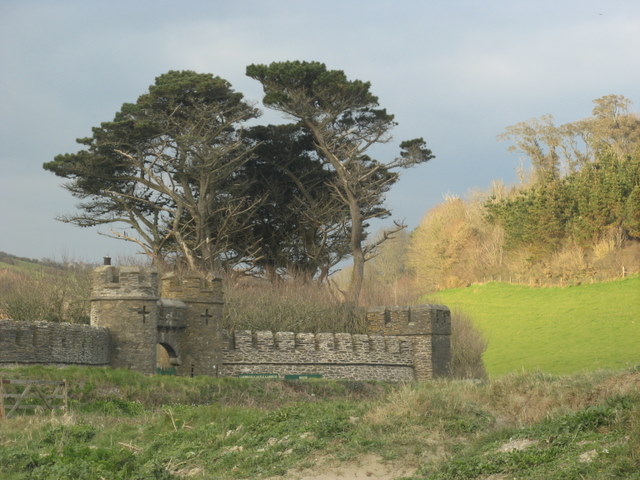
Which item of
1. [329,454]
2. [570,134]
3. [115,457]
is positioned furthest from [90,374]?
[570,134]

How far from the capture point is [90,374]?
686 inches

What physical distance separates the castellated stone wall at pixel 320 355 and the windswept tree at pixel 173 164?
8871 millimetres

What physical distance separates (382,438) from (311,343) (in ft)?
45.2

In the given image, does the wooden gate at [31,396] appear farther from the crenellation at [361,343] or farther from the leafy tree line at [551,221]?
the leafy tree line at [551,221]

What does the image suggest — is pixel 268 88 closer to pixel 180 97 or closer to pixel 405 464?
pixel 180 97

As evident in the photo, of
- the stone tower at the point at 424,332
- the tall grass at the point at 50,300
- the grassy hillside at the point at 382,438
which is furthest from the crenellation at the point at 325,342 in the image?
the grassy hillside at the point at 382,438

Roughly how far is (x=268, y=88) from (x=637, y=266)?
24256mm

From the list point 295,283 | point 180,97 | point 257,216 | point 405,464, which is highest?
point 180,97

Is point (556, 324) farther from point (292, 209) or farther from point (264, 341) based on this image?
point (264, 341)

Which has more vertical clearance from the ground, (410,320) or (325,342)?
(410,320)

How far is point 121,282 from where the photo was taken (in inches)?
787

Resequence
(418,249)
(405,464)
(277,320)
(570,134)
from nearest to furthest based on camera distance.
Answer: (405,464) < (277,320) < (418,249) < (570,134)

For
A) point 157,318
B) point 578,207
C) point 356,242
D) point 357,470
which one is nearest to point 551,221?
point 578,207

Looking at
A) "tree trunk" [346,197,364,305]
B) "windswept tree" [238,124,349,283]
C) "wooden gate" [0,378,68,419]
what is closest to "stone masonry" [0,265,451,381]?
"wooden gate" [0,378,68,419]
